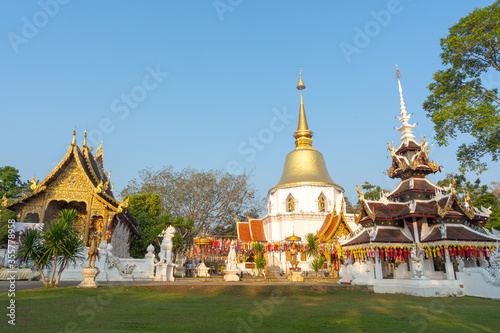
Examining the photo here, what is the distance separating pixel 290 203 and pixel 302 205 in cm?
125

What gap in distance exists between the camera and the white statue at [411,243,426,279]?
1270 centimetres

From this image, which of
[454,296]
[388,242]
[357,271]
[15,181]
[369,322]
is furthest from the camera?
[15,181]

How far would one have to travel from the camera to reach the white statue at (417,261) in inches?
500

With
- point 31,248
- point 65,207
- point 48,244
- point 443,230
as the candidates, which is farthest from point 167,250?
point 443,230

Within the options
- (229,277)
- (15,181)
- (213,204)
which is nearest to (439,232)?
(229,277)

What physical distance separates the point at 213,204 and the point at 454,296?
2886 cm

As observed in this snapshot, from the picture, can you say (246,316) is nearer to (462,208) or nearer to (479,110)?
(462,208)

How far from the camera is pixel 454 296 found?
41.0 ft

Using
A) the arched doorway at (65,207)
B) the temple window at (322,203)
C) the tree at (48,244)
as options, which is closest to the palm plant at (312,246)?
the temple window at (322,203)

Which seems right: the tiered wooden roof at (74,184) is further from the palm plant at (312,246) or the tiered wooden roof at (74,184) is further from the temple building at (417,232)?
the palm plant at (312,246)

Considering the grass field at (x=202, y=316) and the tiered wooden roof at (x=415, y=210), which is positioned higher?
the tiered wooden roof at (x=415, y=210)

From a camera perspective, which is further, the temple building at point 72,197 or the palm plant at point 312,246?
the palm plant at point 312,246

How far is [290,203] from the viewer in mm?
32750

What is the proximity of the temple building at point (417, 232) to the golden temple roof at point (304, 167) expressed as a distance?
16.8m
